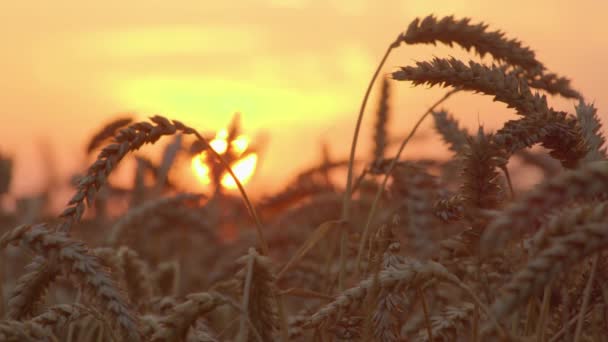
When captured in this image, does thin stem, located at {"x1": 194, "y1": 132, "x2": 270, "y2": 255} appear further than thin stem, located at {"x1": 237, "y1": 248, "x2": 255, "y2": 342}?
Yes

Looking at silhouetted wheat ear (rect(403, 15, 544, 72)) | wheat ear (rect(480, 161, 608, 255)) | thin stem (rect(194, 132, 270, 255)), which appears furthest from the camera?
silhouetted wheat ear (rect(403, 15, 544, 72))

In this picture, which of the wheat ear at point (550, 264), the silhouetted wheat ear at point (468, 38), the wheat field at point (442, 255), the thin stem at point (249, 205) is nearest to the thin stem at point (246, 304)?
the wheat field at point (442, 255)

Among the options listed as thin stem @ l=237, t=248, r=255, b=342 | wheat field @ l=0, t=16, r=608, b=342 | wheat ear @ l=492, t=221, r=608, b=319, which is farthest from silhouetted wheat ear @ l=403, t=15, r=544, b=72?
wheat ear @ l=492, t=221, r=608, b=319

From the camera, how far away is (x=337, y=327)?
199cm

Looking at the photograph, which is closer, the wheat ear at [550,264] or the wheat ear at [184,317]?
the wheat ear at [550,264]

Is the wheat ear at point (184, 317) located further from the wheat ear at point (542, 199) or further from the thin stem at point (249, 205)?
the wheat ear at point (542, 199)

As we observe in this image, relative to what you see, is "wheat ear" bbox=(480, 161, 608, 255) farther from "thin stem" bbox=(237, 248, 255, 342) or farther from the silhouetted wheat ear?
the silhouetted wheat ear

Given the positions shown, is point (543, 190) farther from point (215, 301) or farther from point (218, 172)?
point (218, 172)

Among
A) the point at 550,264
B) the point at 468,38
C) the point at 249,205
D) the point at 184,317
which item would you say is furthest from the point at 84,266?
the point at 468,38

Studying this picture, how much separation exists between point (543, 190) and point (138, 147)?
1.04 m

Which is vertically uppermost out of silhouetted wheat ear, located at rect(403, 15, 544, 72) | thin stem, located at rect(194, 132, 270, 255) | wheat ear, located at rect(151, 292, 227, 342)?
silhouetted wheat ear, located at rect(403, 15, 544, 72)

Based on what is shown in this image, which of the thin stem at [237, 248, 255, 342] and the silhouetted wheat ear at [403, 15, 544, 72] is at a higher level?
the silhouetted wheat ear at [403, 15, 544, 72]

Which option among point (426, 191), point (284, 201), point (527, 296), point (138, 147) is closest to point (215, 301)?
point (138, 147)

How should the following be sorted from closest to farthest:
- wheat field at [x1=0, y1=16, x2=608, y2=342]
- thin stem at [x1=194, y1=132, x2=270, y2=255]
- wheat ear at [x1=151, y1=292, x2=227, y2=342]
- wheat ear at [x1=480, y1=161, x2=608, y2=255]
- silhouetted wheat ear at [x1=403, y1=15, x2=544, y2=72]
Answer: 1. wheat ear at [x1=480, y1=161, x2=608, y2=255]
2. wheat field at [x1=0, y1=16, x2=608, y2=342]
3. wheat ear at [x1=151, y1=292, x2=227, y2=342]
4. thin stem at [x1=194, y1=132, x2=270, y2=255]
5. silhouetted wheat ear at [x1=403, y1=15, x2=544, y2=72]
